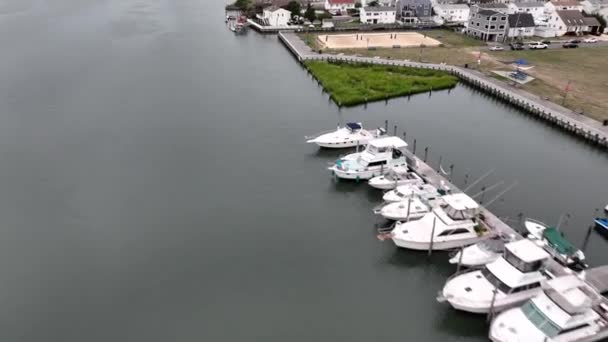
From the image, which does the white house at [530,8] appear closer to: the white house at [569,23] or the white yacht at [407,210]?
the white house at [569,23]

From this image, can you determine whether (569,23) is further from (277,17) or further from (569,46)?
(277,17)

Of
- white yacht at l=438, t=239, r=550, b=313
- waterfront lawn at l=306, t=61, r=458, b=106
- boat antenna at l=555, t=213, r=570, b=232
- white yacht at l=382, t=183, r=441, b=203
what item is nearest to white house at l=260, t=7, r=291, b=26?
waterfront lawn at l=306, t=61, r=458, b=106

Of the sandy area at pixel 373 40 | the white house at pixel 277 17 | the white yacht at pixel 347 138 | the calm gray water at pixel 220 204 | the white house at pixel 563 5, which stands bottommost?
the calm gray water at pixel 220 204

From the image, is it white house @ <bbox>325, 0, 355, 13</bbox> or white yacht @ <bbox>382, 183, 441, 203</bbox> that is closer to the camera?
white yacht @ <bbox>382, 183, 441, 203</bbox>

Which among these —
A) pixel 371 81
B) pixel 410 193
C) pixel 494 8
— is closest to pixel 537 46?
→ pixel 494 8

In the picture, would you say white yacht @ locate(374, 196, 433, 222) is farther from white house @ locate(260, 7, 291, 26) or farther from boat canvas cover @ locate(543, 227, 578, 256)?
white house @ locate(260, 7, 291, 26)

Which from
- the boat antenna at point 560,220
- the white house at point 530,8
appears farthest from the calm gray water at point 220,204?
the white house at point 530,8
